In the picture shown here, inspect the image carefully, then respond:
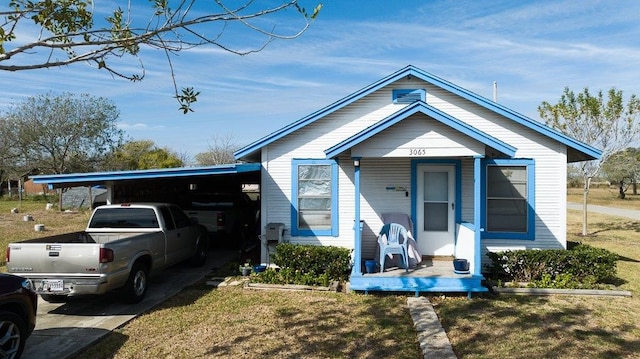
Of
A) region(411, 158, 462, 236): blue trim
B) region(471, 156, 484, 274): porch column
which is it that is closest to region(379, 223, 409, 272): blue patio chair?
region(411, 158, 462, 236): blue trim

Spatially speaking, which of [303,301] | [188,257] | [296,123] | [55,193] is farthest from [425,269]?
[55,193]

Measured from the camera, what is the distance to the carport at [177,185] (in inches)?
371

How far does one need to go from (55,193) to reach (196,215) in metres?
40.0

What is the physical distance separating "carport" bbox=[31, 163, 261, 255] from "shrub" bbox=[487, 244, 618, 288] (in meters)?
6.10

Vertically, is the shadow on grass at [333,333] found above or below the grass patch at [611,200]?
below

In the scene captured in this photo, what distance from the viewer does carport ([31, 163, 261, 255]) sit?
30.9 feet

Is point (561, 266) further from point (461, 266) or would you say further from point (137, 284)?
point (137, 284)

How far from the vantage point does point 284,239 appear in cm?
1031

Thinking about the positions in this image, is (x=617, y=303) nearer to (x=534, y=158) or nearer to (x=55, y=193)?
(x=534, y=158)

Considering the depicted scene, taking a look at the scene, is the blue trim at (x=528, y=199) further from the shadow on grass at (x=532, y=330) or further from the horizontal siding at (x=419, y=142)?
the shadow on grass at (x=532, y=330)

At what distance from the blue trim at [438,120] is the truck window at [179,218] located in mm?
4116

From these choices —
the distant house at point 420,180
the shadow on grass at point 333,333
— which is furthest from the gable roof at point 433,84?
the shadow on grass at point 333,333

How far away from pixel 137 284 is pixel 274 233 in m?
3.16

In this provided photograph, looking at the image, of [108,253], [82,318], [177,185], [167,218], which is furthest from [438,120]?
[177,185]
